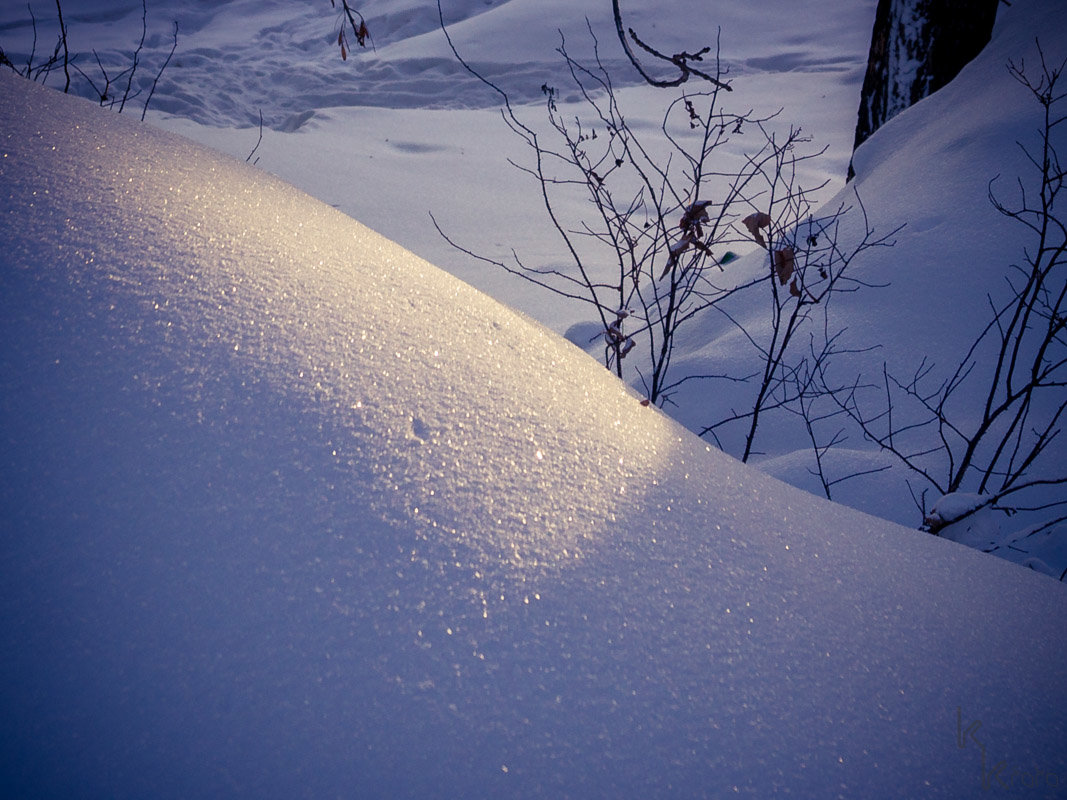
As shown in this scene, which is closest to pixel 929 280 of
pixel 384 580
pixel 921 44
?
pixel 921 44

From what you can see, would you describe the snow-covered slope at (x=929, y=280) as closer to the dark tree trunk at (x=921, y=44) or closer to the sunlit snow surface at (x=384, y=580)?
the dark tree trunk at (x=921, y=44)

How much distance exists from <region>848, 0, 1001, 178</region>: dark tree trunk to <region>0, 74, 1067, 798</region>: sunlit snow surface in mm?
2473

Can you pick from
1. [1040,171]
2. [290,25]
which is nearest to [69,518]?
[1040,171]

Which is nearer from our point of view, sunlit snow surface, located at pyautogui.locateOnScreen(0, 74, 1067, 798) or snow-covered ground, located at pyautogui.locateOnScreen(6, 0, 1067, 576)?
sunlit snow surface, located at pyautogui.locateOnScreen(0, 74, 1067, 798)

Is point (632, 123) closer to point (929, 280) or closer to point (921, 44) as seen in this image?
point (921, 44)

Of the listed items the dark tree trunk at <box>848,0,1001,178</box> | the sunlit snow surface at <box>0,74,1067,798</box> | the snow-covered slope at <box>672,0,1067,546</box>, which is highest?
the dark tree trunk at <box>848,0,1001,178</box>

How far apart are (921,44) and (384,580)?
3.18m

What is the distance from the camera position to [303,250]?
0.89 m

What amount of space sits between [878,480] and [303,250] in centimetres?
Result: 135

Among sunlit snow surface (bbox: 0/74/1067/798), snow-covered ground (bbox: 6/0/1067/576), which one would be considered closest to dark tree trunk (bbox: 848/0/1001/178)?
snow-covered ground (bbox: 6/0/1067/576)

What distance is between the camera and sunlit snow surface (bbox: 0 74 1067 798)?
448 mm

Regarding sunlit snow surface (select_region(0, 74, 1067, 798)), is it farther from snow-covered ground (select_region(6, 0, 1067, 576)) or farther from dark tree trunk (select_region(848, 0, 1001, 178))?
dark tree trunk (select_region(848, 0, 1001, 178))

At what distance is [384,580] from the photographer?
0.53m

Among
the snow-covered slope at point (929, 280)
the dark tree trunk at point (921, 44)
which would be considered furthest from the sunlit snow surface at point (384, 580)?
the dark tree trunk at point (921, 44)
